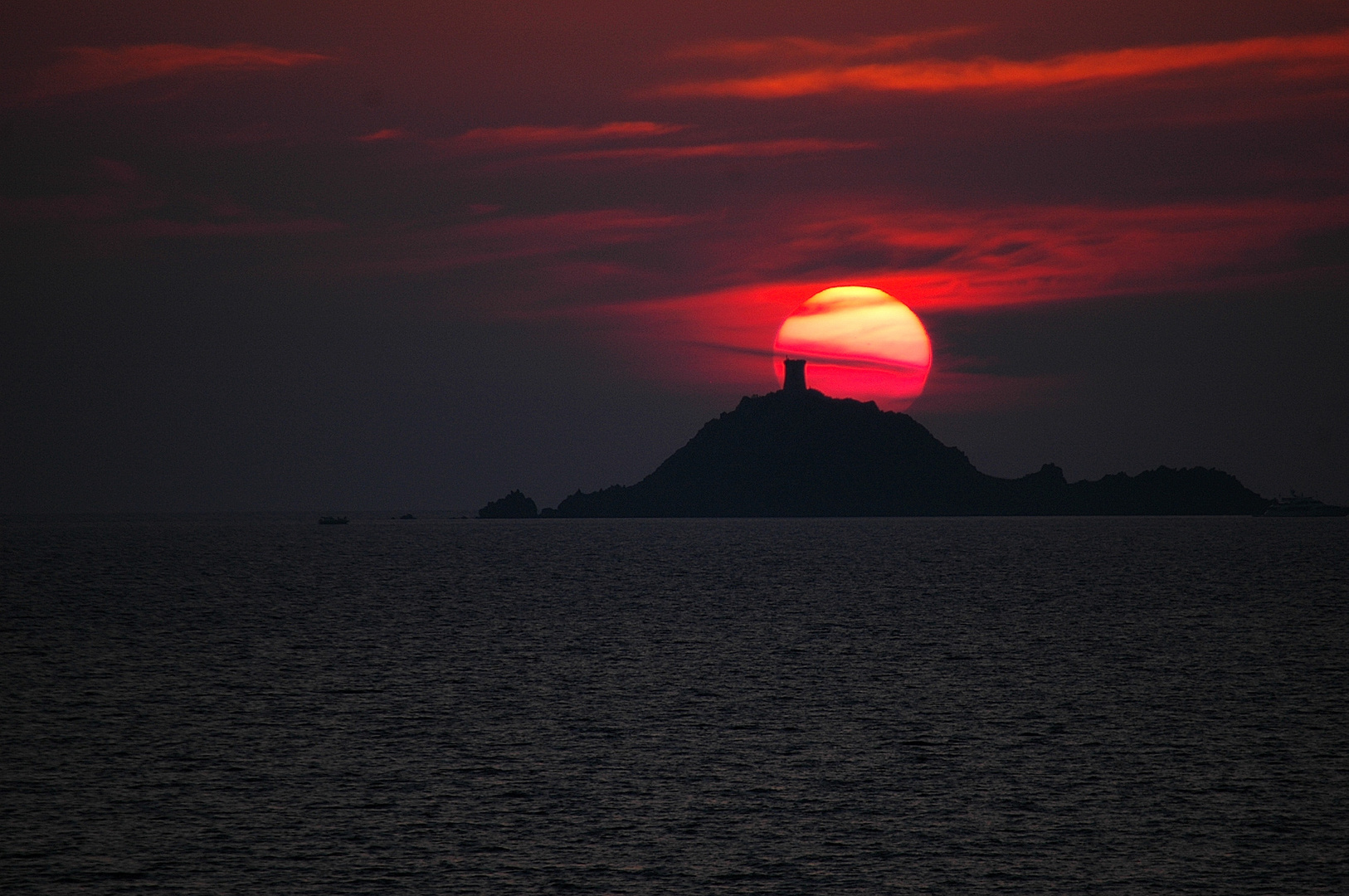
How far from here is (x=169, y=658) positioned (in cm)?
7531

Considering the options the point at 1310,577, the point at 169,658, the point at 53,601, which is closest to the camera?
the point at 169,658

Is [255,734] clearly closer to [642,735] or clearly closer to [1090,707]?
[642,735]

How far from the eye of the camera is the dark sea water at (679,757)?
103 feet

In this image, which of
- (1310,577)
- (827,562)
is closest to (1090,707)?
(1310,577)

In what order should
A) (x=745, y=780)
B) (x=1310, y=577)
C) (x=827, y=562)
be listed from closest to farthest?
(x=745, y=780) < (x=1310, y=577) < (x=827, y=562)

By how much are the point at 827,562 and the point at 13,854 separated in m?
167

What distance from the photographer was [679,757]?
44.3 m

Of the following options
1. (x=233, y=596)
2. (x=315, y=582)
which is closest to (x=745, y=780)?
(x=233, y=596)

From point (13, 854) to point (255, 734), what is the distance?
55.9ft

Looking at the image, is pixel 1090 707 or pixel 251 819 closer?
pixel 251 819

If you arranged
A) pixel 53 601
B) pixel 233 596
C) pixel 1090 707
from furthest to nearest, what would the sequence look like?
pixel 233 596, pixel 53 601, pixel 1090 707

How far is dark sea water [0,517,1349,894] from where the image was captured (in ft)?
103

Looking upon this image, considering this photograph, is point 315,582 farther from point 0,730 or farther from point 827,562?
point 0,730

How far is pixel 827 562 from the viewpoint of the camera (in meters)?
193
